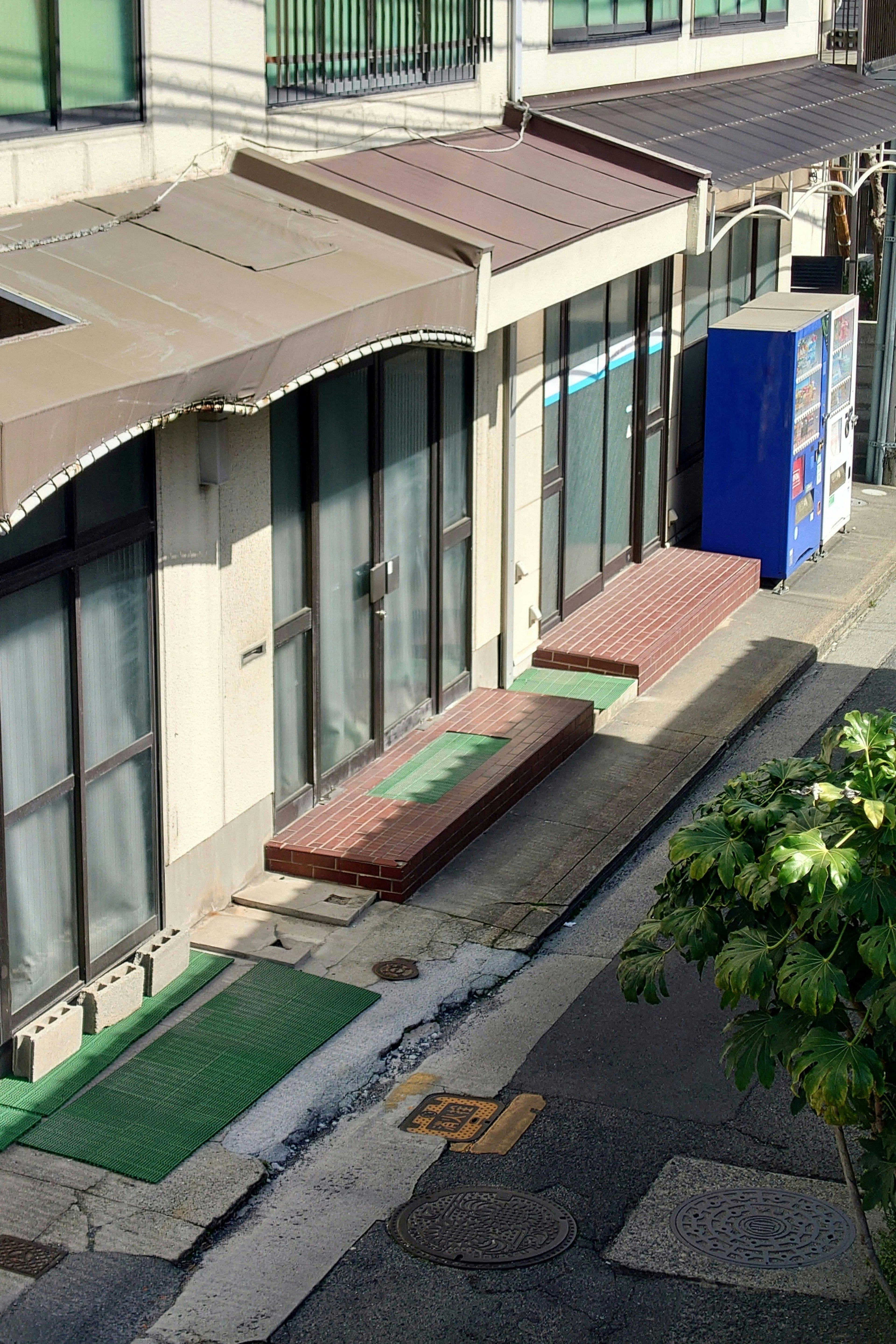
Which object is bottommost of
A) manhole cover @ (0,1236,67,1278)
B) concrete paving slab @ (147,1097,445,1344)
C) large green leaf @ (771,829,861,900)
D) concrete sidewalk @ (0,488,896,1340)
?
concrete sidewalk @ (0,488,896,1340)

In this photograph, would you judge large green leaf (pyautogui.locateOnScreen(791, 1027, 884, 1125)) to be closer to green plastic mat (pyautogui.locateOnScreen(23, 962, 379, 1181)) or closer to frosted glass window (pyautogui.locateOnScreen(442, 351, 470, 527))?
green plastic mat (pyautogui.locateOnScreen(23, 962, 379, 1181))

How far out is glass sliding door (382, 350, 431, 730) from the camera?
11.4 metres

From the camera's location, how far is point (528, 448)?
13391mm

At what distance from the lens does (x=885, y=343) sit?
1956 cm

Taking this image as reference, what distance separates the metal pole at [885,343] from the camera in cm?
1931

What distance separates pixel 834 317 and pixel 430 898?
873 centimetres

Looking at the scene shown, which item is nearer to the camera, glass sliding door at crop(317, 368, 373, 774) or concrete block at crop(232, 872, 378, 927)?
concrete block at crop(232, 872, 378, 927)

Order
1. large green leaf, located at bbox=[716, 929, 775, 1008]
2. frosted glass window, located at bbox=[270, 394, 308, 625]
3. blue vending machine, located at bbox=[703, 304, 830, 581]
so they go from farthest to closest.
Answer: blue vending machine, located at bbox=[703, 304, 830, 581] < frosted glass window, located at bbox=[270, 394, 308, 625] < large green leaf, located at bbox=[716, 929, 775, 1008]

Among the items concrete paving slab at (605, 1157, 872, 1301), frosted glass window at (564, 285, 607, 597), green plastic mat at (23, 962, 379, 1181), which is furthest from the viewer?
frosted glass window at (564, 285, 607, 597)

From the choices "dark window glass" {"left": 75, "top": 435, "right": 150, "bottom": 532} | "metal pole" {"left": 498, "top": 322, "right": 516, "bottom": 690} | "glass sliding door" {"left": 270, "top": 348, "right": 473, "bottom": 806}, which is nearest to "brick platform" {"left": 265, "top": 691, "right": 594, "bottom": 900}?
"glass sliding door" {"left": 270, "top": 348, "right": 473, "bottom": 806}

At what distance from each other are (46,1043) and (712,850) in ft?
12.5

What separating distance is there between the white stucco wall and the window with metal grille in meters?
2.30

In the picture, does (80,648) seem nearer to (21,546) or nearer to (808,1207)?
(21,546)

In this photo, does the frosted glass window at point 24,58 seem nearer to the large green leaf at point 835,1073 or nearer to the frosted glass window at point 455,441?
the frosted glass window at point 455,441
